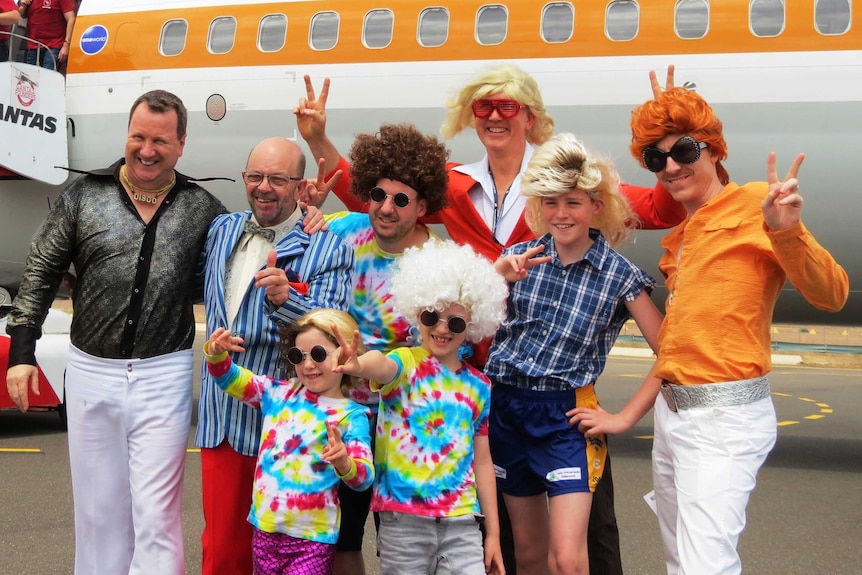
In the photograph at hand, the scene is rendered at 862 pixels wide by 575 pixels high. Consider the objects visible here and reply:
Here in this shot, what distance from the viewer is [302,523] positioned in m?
3.24

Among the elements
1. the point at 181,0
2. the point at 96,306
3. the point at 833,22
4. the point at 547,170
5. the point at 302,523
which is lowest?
the point at 302,523

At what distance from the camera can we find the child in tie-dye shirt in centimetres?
324

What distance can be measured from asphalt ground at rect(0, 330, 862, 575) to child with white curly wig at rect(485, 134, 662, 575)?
2.18m

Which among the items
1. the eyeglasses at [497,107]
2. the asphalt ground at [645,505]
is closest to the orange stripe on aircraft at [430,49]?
the asphalt ground at [645,505]

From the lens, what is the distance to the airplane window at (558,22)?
27.5 feet

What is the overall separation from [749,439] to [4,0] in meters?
9.72

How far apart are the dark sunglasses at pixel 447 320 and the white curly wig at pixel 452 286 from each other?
1.0 inches

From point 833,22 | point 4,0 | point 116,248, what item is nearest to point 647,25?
point 833,22

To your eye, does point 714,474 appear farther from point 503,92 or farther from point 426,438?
point 503,92

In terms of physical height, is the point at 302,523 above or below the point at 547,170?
below

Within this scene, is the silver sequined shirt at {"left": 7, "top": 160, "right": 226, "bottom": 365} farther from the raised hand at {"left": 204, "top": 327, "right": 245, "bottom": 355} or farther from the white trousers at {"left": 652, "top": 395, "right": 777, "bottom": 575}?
the white trousers at {"left": 652, "top": 395, "right": 777, "bottom": 575}

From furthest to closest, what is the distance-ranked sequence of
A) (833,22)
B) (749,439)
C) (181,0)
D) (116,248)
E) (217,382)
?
(181,0), (833,22), (116,248), (217,382), (749,439)

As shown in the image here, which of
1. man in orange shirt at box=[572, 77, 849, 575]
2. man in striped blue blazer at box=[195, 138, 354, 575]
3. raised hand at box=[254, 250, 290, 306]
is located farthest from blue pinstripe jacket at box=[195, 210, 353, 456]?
man in orange shirt at box=[572, 77, 849, 575]

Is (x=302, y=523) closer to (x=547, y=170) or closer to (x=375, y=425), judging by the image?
(x=375, y=425)
